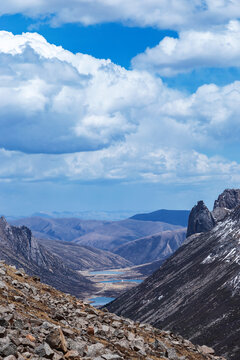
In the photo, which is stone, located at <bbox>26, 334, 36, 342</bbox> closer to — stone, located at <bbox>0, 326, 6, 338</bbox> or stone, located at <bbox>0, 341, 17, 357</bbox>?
stone, located at <bbox>0, 326, 6, 338</bbox>

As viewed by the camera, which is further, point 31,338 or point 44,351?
point 31,338

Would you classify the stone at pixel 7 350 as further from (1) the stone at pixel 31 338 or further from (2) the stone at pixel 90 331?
(2) the stone at pixel 90 331

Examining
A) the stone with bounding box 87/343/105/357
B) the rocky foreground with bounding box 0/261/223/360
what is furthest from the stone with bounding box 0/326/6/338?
the stone with bounding box 87/343/105/357

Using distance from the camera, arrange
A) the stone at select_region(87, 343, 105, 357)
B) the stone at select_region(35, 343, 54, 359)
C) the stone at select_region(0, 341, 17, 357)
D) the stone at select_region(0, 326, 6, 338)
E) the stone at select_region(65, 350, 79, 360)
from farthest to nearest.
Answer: the stone at select_region(87, 343, 105, 357) < the stone at select_region(65, 350, 79, 360) < the stone at select_region(0, 326, 6, 338) < the stone at select_region(35, 343, 54, 359) < the stone at select_region(0, 341, 17, 357)

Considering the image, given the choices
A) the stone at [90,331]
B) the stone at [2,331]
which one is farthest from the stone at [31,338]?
the stone at [90,331]

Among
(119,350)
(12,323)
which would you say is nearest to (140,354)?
(119,350)

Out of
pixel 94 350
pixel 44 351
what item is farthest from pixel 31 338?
pixel 94 350

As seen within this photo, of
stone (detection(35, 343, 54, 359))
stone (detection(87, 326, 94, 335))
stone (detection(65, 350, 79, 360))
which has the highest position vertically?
stone (detection(35, 343, 54, 359))

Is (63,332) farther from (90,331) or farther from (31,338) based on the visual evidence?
(31,338)
